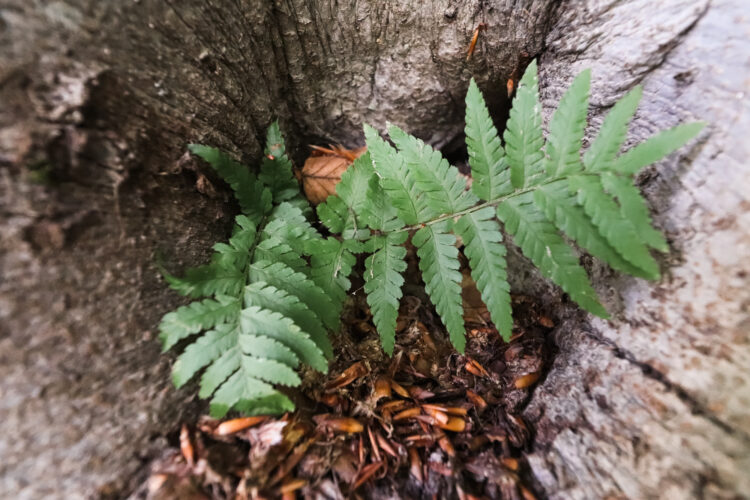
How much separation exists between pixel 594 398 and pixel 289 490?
1376 mm

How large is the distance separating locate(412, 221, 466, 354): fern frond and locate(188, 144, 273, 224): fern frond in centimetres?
88

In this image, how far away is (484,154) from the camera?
2068 mm

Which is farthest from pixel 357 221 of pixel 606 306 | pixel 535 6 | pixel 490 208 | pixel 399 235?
pixel 535 6

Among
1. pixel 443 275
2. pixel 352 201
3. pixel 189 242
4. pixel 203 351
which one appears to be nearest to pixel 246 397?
pixel 203 351

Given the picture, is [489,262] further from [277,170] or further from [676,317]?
[277,170]

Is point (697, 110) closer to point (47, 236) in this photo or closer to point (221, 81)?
point (221, 81)

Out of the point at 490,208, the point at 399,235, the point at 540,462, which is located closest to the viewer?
the point at 540,462

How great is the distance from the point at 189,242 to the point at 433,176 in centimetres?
129

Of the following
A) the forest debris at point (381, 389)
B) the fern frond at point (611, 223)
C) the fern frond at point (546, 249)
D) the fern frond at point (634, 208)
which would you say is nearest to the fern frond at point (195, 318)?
the forest debris at point (381, 389)

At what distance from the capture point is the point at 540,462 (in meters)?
1.77

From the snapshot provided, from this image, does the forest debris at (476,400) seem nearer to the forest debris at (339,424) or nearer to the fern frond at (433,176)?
the forest debris at (339,424)

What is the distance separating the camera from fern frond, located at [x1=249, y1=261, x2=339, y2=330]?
203 centimetres

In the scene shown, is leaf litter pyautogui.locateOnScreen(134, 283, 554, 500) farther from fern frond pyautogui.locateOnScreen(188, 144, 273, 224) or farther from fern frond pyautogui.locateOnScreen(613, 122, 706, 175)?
fern frond pyautogui.locateOnScreen(613, 122, 706, 175)

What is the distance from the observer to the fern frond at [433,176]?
2.13m
